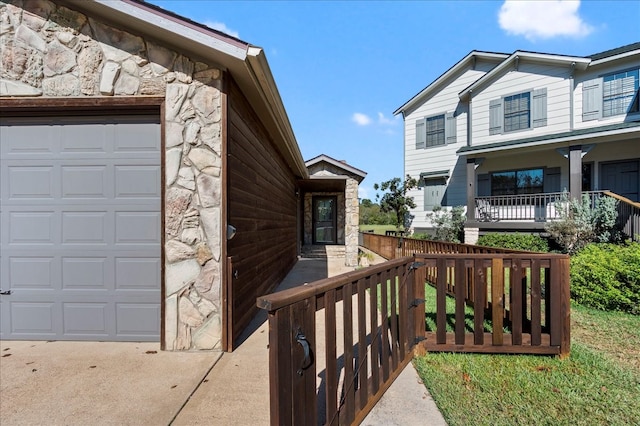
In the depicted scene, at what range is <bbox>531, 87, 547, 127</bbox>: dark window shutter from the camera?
456 inches

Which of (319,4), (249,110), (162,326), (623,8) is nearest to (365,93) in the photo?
(319,4)

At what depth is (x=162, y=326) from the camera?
3293 mm

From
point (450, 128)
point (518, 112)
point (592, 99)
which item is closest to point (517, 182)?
point (518, 112)

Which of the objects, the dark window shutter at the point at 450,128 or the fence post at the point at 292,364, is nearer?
the fence post at the point at 292,364

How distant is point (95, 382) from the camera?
2672 millimetres

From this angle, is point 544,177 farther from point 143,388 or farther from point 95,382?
point 95,382

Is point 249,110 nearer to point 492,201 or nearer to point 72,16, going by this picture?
point 72,16

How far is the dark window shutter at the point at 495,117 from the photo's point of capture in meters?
12.6

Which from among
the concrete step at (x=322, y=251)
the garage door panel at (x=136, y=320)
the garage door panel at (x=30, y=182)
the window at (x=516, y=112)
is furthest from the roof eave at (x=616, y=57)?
the garage door panel at (x=30, y=182)

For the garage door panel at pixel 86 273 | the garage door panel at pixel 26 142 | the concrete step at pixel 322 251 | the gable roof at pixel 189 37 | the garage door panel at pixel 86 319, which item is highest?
the gable roof at pixel 189 37

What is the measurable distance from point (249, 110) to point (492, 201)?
1135 centimetres

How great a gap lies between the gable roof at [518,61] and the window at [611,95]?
31.4 inches

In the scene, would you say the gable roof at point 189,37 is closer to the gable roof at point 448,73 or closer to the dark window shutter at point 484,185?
the dark window shutter at point 484,185

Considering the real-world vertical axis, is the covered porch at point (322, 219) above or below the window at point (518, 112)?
below
